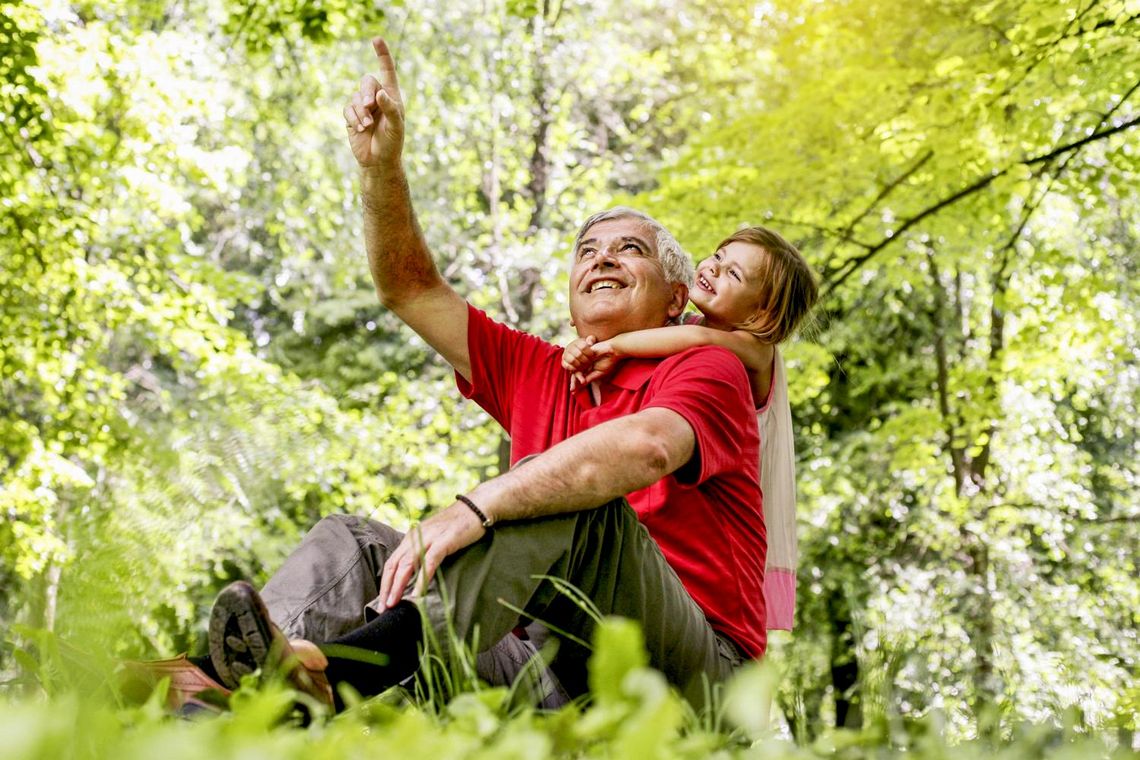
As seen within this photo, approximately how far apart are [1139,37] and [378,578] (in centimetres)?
364

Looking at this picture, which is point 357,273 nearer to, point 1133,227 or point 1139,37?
point 1133,227

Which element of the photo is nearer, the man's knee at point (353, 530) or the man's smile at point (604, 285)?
the man's knee at point (353, 530)

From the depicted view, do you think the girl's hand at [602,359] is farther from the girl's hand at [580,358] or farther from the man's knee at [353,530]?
the man's knee at [353,530]

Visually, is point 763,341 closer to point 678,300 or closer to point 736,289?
point 736,289

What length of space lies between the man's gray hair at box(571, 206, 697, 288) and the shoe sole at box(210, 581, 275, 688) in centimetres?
154

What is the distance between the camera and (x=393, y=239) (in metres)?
2.66

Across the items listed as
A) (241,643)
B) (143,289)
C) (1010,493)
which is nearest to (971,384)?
(1010,493)

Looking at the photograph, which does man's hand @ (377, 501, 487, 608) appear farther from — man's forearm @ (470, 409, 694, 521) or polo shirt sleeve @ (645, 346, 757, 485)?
polo shirt sleeve @ (645, 346, 757, 485)

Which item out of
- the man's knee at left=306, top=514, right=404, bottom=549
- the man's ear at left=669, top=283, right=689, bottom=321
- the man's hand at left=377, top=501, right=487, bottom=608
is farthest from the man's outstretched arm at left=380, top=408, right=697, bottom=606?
the man's ear at left=669, top=283, right=689, bottom=321

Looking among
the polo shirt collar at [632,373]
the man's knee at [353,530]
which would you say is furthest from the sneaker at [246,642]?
the polo shirt collar at [632,373]

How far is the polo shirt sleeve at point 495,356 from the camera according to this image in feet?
8.93

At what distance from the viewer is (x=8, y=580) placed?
7.04 meters

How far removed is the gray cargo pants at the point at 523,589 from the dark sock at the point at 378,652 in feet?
0.13

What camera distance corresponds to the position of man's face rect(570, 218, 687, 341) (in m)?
2.61
